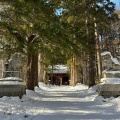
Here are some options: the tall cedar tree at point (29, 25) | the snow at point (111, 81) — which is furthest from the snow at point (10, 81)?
the snow at point (111, 81)

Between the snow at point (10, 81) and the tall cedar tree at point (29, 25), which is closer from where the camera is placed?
the tall cedar tree at point (29, 25)

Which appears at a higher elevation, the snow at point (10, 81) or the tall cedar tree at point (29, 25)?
the tall cedar tree at point (29, 25)

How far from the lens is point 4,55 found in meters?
18.2

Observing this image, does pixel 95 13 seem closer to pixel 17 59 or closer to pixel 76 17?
pixel 76 17

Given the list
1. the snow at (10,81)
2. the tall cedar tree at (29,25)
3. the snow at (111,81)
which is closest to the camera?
the tall cedar tree at (29,25)

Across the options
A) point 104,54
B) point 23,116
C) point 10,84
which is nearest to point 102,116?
point 23,116

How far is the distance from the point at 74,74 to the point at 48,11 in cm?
2489

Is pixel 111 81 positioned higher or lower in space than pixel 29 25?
lower

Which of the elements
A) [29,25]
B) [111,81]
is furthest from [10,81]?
[111,81]

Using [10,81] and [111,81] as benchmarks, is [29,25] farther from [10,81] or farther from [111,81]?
[111,81]

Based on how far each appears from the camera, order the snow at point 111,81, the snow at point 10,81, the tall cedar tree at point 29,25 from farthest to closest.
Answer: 1. the snow at point 111,81
2. the snow at point 10,81
3. the tall cedar tree at point 29,25

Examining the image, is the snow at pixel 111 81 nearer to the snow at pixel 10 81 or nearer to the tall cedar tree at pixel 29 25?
the tall cedar tree at pixel 29 25

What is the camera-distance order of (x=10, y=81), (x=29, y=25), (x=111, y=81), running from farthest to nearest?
(x=111, y=81), (x=10, y=81), (x=29, y=25)

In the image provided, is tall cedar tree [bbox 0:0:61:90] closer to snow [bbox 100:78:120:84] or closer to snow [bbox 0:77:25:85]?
snow [bbox 0:77:25:85]
